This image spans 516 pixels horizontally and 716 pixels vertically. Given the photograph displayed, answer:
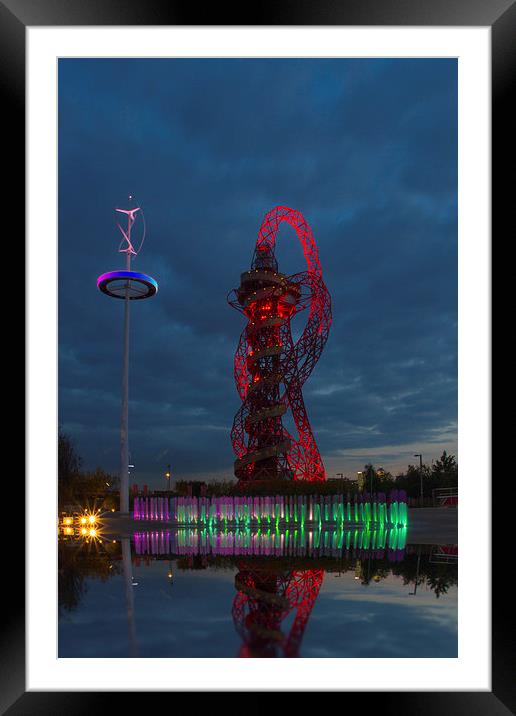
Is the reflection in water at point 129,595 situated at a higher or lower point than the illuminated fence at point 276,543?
higher

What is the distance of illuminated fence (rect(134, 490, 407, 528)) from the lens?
44.3ft

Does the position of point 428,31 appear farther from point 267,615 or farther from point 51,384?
point 267,615

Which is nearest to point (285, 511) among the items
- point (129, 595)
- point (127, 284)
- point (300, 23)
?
point (129, 595)

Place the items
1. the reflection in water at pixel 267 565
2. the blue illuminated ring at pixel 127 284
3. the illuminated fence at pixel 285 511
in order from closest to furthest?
the reflection in water at pixel 267 565 < the illuminated fence at pixel 285 511 < the blue illuminated ring at pixel 127 284

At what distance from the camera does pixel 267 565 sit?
7.03m

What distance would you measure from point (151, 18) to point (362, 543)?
8858mm

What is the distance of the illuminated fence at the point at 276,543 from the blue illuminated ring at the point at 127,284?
846 centimetres

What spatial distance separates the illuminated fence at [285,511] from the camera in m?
13.5

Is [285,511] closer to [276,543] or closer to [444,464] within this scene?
[276,543]

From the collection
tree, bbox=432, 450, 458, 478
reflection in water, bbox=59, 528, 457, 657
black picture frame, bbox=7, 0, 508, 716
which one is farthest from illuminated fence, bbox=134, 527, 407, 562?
tree, bbox=432, 450, 458, 478

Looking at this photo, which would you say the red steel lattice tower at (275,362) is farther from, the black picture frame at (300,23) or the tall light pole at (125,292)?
the black picture frame at (300,23)

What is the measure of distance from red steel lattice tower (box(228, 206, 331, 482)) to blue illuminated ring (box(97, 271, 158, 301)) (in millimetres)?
4047

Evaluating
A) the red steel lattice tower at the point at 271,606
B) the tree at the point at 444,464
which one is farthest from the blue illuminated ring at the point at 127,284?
the tree at the point at 444,464

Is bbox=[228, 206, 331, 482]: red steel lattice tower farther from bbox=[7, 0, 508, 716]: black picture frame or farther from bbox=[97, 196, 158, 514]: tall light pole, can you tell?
bbox=[7, 0, 508, 716]: black picture frame
